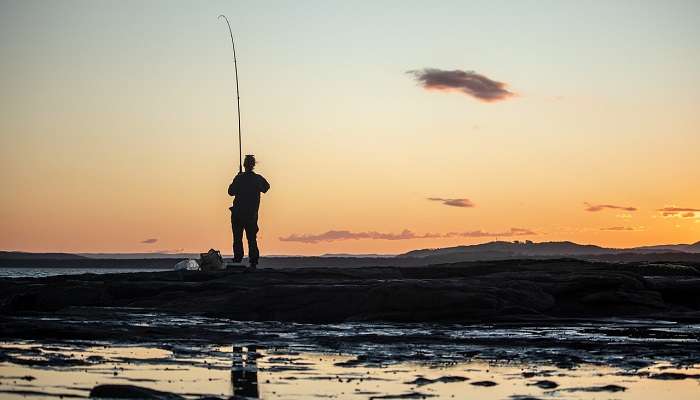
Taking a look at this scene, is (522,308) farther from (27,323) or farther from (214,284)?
(27,323)

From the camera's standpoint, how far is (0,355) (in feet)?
48.3

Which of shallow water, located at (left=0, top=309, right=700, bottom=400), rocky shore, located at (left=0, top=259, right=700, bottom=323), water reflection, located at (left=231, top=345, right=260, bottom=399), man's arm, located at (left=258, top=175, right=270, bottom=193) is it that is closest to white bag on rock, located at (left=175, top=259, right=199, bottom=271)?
rocky shore, located at (left=0, top=259, right=700, bottom=323)

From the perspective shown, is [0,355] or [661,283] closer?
[0,355]

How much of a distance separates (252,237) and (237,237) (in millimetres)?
422

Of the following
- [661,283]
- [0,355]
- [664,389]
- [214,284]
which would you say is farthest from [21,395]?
[661,283]

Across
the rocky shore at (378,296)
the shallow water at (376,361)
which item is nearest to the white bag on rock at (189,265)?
the rocky shore at (378,296)

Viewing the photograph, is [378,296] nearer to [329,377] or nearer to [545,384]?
[329,377]

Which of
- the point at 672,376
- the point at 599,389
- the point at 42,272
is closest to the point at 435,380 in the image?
the point at 599,389

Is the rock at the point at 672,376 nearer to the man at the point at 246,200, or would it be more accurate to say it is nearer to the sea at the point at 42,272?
the man at the point at 246,200

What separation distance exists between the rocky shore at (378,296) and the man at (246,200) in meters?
2.63

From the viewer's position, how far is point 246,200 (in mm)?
29203

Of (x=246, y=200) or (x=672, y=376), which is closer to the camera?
(x=672, y=376)

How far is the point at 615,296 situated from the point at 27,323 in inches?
474

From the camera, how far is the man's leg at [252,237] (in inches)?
1157
